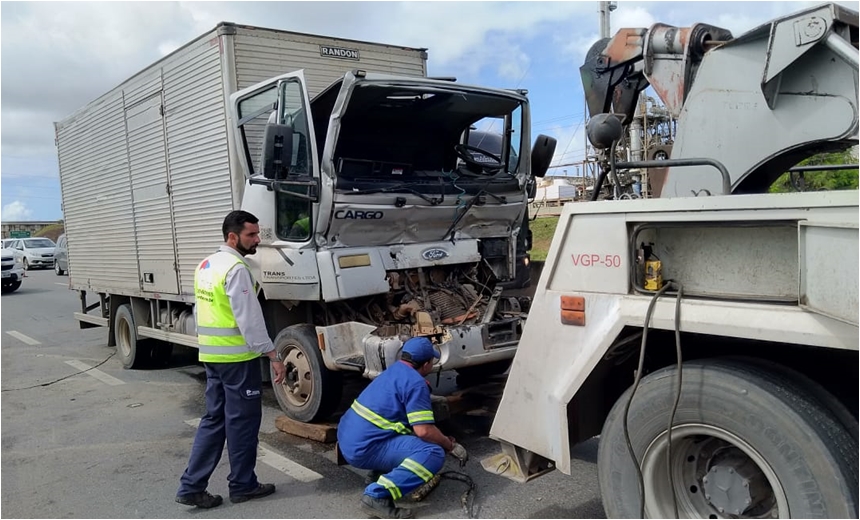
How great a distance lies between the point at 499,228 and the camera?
6.50 meters

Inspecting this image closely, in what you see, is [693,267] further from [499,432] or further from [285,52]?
[285,52]

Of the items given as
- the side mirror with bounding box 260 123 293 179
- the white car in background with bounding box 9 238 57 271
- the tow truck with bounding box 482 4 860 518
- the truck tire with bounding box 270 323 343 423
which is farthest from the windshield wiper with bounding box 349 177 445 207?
the white car in background with bounding box 9 238 57 271

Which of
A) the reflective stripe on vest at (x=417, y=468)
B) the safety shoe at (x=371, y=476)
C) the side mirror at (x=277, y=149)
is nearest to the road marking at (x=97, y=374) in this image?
the side mirror at (x=277, y=149)

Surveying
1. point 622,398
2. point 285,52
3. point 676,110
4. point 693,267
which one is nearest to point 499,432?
point 622,398

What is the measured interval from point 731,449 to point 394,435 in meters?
2.03

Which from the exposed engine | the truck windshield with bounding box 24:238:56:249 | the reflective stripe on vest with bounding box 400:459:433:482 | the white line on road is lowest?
the white line on road

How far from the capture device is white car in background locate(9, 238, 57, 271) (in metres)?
31.5

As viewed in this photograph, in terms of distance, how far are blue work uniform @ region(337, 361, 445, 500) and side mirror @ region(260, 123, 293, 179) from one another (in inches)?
75.7

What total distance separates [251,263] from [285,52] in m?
2.09

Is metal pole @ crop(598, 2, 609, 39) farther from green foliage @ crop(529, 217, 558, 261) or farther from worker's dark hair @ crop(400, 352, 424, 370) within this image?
green foliage @ crop(529, 217, 558, 261)

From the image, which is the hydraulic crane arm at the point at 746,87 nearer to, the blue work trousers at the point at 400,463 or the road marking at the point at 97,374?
the blue work trousers at the point at 400,463

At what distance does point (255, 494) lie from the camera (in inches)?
173

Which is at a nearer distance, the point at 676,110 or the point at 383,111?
the point at 676,110

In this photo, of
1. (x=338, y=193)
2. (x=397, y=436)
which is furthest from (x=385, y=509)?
(x=338, y=193)
